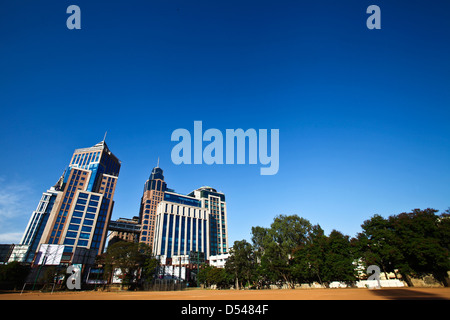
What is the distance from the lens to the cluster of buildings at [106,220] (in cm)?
9144

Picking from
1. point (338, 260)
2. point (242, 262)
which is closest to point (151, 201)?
point (242, 262)

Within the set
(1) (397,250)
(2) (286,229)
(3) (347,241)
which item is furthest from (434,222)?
(2) (286,229)

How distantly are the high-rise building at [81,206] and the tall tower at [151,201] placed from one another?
62.7 feet

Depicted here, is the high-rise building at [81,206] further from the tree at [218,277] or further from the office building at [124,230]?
the tree at [218,277]

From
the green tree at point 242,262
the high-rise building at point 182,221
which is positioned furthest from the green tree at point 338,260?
the high-rise building at point 182,221

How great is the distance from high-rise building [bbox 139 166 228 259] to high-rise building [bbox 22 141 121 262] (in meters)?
22.8

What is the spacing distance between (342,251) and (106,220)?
107m

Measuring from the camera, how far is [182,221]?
117 metres

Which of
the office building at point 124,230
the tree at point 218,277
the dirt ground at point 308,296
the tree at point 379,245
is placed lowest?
the dirt ground at point 308,296

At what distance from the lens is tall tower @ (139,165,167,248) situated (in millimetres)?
119750

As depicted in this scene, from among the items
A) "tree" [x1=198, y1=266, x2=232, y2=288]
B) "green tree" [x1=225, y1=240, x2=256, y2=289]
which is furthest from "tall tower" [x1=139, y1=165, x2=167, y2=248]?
"green tree" [x1=225, y1=240, x2=256, y2=289]

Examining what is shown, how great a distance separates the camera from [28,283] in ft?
167
